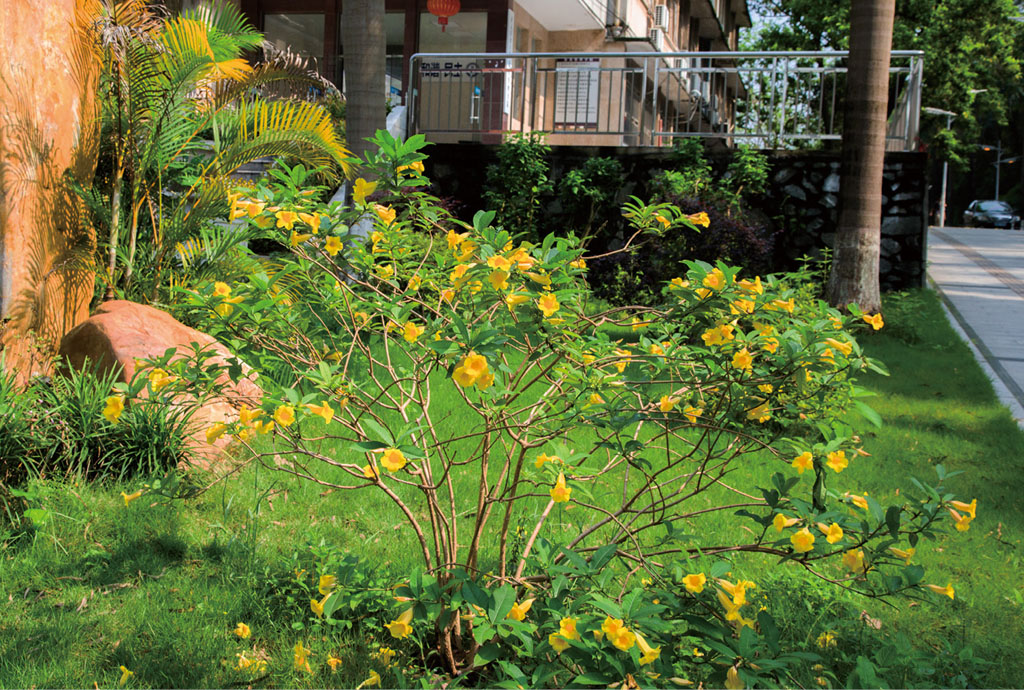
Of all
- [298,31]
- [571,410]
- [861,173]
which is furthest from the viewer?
[298,31]

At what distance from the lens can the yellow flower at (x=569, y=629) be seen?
208 centimetres

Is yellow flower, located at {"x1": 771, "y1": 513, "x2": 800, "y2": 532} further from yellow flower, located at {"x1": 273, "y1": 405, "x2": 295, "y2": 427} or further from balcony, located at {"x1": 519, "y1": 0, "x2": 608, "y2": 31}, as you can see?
balcony, located at {"x1": 519, "y1": 0, "x2": 608, "y2": 31}

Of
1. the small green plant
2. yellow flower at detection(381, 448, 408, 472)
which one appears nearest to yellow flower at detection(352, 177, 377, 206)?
yellow flower at detection(381, 448, 408, 472)

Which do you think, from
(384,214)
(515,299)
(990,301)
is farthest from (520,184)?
(515,299)

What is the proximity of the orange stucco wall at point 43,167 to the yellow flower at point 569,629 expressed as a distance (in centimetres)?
405

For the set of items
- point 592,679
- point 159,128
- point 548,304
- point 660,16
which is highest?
point 660,16

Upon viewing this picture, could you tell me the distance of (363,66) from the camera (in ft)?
29.7

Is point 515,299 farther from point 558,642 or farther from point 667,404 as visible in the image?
point 558,642

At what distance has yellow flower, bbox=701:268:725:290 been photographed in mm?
2262

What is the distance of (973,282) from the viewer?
1306cm

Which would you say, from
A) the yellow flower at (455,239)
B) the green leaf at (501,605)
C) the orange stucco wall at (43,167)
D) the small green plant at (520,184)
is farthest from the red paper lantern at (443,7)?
the green leaf at (501,605)

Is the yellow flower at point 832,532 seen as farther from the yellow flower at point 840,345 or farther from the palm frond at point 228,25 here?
the palm frond at point 228,25

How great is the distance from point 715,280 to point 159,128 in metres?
5.14

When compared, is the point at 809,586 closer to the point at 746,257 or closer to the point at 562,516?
the point at 562,516
